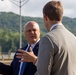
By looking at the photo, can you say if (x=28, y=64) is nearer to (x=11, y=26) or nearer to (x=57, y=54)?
(x=57, y=54)

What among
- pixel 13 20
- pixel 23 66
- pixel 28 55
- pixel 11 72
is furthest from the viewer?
pixel 13 20

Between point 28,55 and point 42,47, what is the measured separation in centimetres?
57

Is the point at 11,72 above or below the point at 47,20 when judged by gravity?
below

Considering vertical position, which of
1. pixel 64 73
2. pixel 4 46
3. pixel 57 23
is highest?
pixel 57 23

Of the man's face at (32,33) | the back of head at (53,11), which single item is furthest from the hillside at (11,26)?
the back of head at (53,11)

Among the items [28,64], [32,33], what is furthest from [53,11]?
[32,33]

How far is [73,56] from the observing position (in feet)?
12.0

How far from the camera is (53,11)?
365cm

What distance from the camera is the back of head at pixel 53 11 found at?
3658mm

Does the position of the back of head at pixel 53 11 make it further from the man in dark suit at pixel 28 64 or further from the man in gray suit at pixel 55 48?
the man in dark suit at pixel 28 64

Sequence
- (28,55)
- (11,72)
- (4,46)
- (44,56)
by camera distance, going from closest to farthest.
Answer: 1. (44,56)
2. (28,55)
3. (11,72)
4. (4,46)

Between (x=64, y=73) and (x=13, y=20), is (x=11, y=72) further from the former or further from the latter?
(x=13, y=20)

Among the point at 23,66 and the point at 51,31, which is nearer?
the point at 51,31

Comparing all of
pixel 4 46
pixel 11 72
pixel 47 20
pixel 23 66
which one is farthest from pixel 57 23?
pixel 4 46
